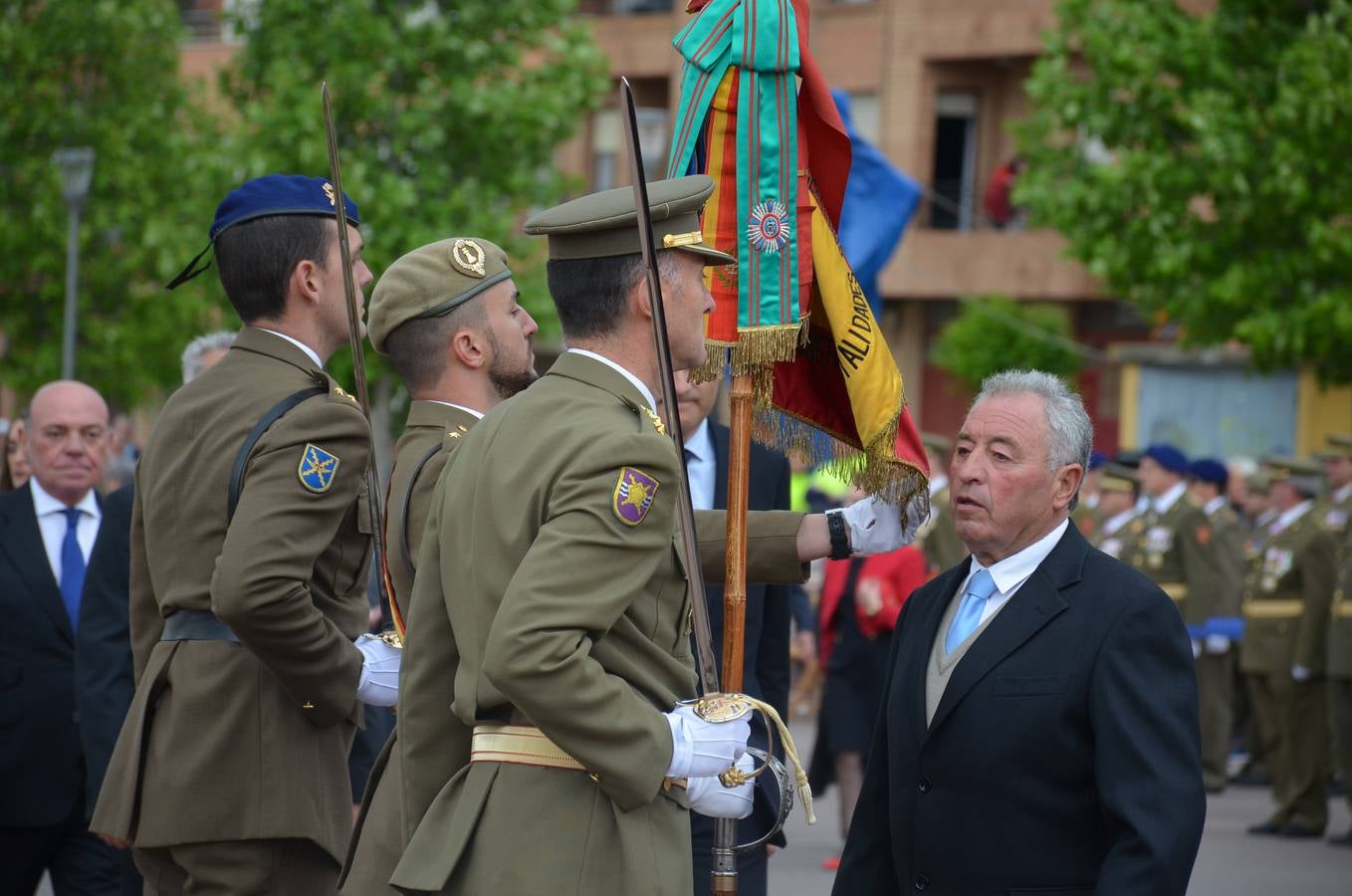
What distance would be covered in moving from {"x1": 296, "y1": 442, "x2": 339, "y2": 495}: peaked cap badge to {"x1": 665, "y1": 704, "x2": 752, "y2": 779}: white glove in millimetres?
1363

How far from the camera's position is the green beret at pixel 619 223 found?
3.49 meters

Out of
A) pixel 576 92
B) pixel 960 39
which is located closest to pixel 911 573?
pixel 576 92

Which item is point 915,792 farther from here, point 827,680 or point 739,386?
point 827,680

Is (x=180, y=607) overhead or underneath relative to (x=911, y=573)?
overhead

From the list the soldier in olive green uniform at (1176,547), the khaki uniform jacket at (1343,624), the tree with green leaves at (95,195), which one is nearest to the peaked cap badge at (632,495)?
the khaki uniform jacket at (1343,624)

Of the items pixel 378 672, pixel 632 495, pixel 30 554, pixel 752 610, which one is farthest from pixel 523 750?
pixel 30 554

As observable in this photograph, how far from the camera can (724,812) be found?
3.47 meters

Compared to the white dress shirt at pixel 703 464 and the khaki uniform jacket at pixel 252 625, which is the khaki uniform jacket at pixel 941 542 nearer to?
the white dress shirt at pixel 703 464

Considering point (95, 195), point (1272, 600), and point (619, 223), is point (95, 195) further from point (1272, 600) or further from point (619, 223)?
point (619, 223)

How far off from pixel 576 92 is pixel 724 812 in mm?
20034

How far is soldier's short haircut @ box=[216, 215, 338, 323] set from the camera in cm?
468

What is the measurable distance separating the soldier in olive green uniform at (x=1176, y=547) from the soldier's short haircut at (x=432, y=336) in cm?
1079

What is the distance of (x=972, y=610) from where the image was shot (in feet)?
13.9

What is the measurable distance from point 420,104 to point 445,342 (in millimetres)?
18115
